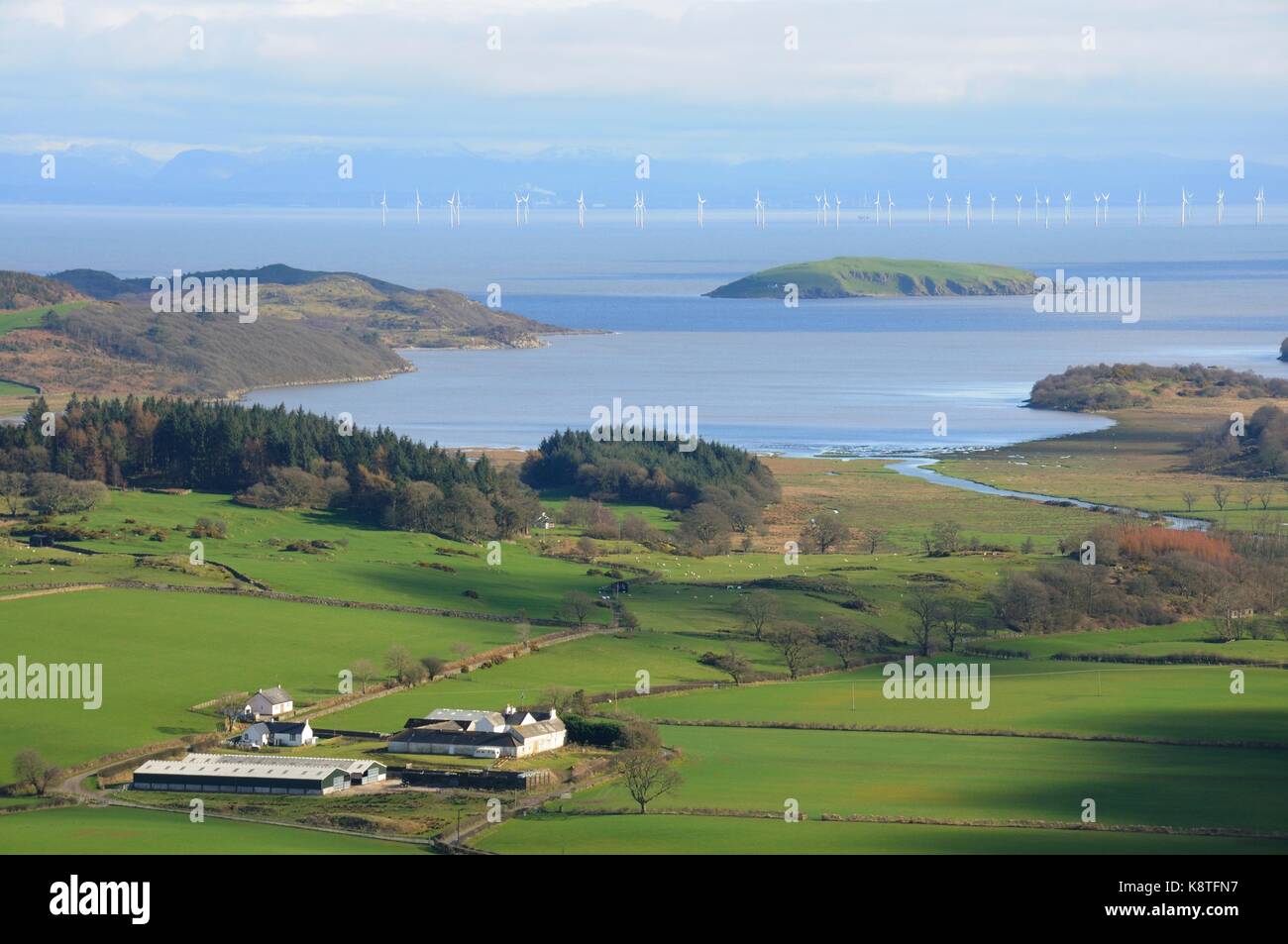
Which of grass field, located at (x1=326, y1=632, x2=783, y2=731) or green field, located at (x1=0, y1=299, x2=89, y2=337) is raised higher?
green field, located at (x1=0, y1=299, x2=89, y2=337)

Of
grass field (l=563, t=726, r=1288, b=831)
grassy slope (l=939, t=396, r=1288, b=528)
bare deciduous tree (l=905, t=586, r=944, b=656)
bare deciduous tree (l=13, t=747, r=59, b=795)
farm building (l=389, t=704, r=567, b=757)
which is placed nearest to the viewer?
grass field (l=563, t=726, r=1288, b=831)

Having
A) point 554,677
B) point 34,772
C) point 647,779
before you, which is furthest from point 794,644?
point 34,772

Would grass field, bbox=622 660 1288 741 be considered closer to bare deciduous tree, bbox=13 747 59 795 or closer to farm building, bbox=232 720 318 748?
farm building, bbox=232 720 318 748

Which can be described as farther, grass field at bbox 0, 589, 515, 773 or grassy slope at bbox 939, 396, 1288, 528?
grassy slope at bbox 939, 396, 1288, 528

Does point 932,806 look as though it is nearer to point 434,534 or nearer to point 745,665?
point 745,665

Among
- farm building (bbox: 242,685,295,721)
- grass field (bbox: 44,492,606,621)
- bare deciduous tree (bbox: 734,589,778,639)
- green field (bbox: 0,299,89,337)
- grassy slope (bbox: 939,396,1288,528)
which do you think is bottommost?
farm building (bbox: 242,685,295,721)

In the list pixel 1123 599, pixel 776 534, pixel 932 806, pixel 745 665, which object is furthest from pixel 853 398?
pixel 932 806

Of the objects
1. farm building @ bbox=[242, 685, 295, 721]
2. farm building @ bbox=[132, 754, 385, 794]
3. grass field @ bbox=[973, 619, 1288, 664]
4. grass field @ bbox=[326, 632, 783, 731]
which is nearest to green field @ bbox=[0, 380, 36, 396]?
grass field @ bbox=[326, 632, 783, 731]

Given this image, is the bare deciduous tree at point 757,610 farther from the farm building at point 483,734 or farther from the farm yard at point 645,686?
the farm building at point 483,734
